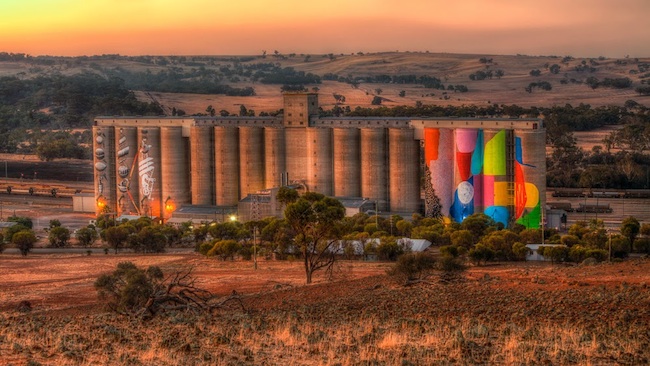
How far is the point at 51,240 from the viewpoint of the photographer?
65.6 m

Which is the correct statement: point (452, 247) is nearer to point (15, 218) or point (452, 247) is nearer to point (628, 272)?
point (628, 272)

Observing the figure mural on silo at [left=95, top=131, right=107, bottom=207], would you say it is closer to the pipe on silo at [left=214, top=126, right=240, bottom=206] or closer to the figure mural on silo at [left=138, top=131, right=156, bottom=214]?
the figure mural on silo at [left=138, top=131, right=156, bottom=214]

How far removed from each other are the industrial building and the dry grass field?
29140mm

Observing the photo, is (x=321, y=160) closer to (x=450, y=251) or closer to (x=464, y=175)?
(x=464, y=175)

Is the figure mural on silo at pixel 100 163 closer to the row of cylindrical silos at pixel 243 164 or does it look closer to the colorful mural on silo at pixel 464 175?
the row of cylindrical silos at pixel 243 164

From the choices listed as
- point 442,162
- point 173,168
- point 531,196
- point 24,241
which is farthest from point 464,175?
point 24,241

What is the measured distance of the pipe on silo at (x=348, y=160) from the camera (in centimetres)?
7319

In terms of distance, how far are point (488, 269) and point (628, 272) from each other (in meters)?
11.8

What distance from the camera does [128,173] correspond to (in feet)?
262

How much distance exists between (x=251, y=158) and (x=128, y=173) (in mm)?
9927

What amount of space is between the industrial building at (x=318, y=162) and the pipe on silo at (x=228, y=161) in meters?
0.07

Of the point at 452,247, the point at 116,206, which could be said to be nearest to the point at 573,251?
the point at 452,247

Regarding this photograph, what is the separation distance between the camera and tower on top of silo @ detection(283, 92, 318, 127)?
74875 mm

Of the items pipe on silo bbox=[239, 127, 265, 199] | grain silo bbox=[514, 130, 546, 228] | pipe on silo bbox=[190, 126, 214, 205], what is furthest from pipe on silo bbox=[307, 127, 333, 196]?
grain silo bbox=[514, 130, 546, 228]
